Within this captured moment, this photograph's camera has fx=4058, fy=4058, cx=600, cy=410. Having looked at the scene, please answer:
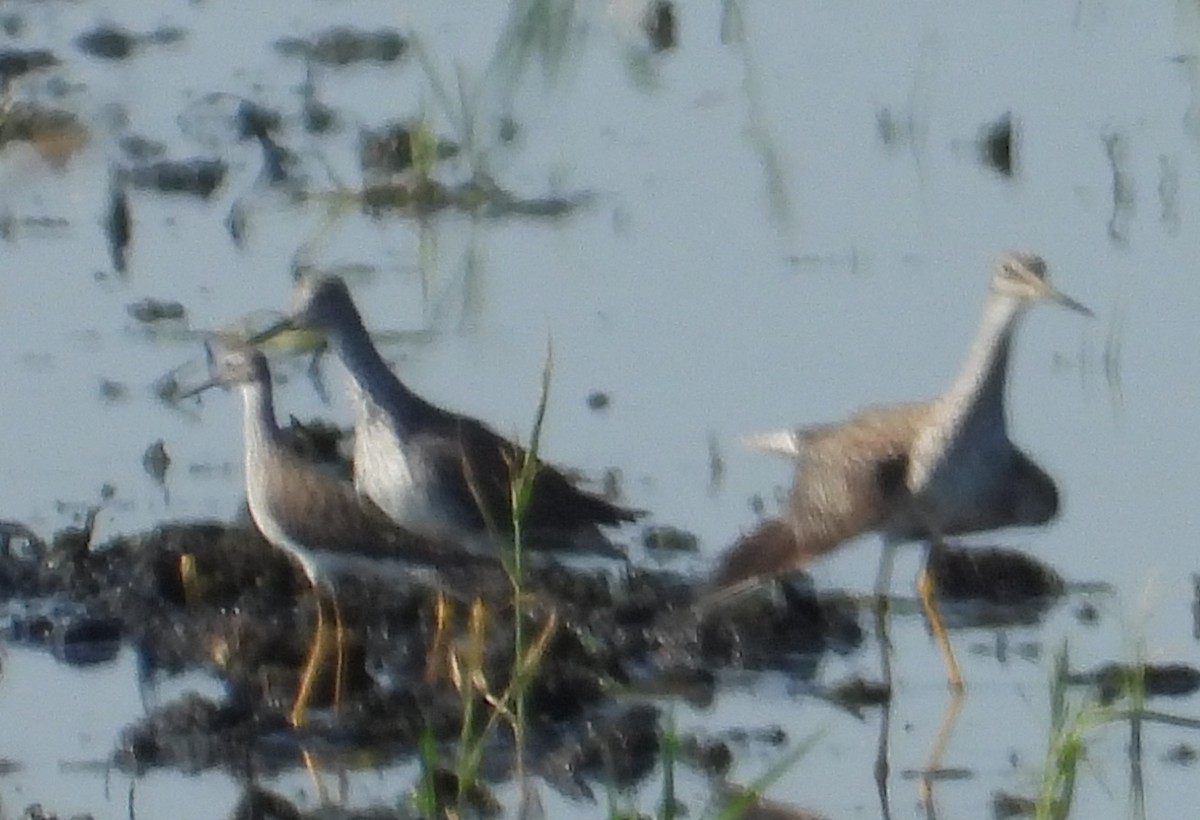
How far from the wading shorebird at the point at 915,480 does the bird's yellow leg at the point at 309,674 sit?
968mm

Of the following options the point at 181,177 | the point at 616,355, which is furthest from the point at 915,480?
the point at 181,177

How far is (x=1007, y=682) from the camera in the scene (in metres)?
9.58

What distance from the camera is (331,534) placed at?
980 cm

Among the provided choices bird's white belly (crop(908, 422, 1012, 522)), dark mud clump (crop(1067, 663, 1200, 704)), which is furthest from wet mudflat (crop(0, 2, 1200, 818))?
bird's white belly (crop(908, 422, 1012, 522))

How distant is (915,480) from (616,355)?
170cm

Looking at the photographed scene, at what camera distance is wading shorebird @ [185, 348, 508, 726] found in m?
9.76

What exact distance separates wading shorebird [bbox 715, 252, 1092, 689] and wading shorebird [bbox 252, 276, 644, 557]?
0.44 m

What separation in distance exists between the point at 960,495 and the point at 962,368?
936 millimetres

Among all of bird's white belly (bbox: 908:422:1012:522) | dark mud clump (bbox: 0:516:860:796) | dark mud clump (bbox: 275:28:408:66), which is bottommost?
dark mud clump (bbox: 0:516:860:796)

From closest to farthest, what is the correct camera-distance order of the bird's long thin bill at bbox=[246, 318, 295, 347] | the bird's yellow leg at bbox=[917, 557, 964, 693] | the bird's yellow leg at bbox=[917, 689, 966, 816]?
the bird's yellow leg at bbox=[917, 689, 966, 816], the bird's yellow leg at bbox=[917, 557, 964, 693], the bird's long thin bill at bbox=[246, 318, 295, 347]

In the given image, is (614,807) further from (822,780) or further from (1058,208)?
(1058,208)

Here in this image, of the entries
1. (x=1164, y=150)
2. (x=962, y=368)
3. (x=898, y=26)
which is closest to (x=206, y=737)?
(x=962, y=368)

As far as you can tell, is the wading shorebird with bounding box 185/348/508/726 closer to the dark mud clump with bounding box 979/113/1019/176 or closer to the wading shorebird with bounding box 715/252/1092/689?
the wading shorebird with bounding box 715/252/1092/689

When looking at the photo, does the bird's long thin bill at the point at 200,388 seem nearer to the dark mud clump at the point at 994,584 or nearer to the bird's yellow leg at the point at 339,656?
the bird's yellow leg at the point at 339,656
